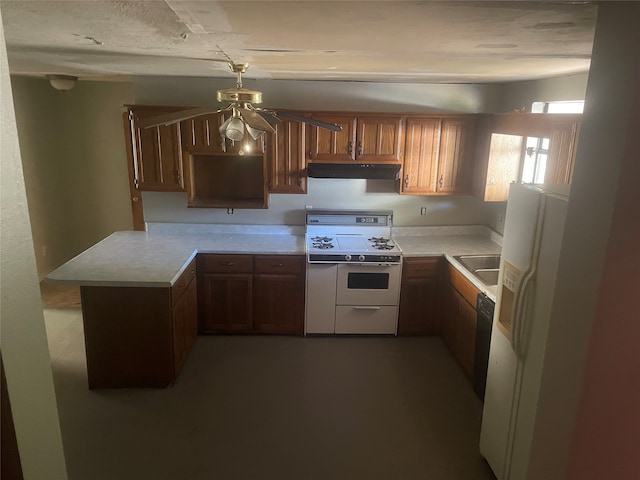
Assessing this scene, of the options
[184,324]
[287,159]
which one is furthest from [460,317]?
[184,324]

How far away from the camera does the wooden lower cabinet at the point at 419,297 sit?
4.28 meters

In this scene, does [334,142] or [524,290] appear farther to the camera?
[334,142]

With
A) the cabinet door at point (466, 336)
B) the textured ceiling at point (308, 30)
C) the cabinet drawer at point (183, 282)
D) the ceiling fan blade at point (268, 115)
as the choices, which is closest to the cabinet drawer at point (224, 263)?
the cabinet drawer at point (183, 282)

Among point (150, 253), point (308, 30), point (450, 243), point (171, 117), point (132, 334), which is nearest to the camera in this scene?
point (308, 30)

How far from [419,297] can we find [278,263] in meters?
1.37

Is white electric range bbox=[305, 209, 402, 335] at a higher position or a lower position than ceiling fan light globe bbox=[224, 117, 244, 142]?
lower

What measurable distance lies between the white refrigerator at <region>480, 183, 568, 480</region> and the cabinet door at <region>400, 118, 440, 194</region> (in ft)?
6.13

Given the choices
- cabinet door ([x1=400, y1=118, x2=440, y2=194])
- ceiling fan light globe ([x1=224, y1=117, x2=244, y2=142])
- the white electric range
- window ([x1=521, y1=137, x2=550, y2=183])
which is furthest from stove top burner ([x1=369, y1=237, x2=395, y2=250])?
ceiling fan light globe ([x1=224, y1=117, x2=244, y2=142])

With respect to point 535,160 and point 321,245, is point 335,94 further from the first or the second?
point 535,160

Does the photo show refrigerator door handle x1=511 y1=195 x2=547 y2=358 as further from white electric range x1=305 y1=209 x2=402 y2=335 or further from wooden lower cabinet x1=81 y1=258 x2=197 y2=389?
wooden lower cabinet x1=81 y1=258 x2=197 y2=389

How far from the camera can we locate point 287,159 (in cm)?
429

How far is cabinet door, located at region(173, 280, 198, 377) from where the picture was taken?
3564mm

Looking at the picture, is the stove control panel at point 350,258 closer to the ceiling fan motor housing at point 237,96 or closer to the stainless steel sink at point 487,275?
the stainless steel sink at point 487,275

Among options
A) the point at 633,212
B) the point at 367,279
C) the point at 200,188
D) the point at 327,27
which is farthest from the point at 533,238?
the point at 200,188
